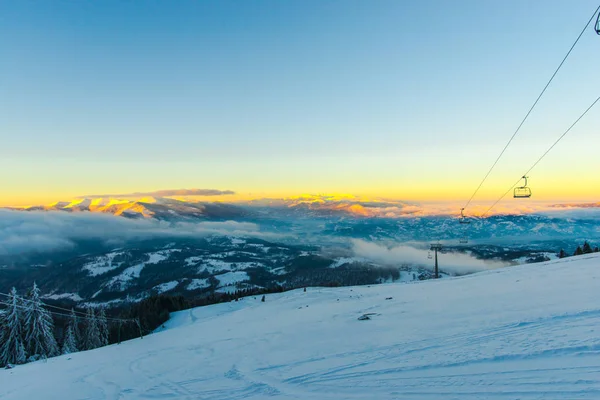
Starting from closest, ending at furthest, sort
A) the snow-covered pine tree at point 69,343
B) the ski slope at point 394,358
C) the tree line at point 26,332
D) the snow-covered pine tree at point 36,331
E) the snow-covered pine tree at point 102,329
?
the ski slope at point 394,358 < the tree line at point 26,332 < the snow-covered pine tree at point 36,331 < the snow-covered pine tree at point 69,343 < the snow-covered pine tree at point 102,329

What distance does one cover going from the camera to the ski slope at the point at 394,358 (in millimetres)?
9516

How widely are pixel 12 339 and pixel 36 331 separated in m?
2.35

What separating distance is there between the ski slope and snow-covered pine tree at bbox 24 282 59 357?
18.7 meters

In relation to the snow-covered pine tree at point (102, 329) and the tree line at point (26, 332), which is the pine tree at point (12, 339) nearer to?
the tree line at point (26, 332)

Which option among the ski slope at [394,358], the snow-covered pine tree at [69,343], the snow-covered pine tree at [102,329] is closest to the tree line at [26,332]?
the snow-covered pine tree at [69,343]

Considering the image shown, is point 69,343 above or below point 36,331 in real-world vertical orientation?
below

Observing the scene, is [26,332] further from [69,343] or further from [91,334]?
[91,334]

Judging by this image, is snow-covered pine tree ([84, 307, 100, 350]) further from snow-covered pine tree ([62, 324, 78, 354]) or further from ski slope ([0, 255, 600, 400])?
ski slope ([0, 255, 600, 400])

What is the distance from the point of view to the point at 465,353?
38.8ft

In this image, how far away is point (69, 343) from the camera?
52.0 meters

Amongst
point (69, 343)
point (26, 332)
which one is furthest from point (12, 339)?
point (69, 343)

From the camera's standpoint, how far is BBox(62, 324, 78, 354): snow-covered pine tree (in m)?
51.0

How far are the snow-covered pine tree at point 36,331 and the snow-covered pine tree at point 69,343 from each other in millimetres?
6850

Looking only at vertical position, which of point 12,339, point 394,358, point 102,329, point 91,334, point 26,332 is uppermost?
point 394,358
